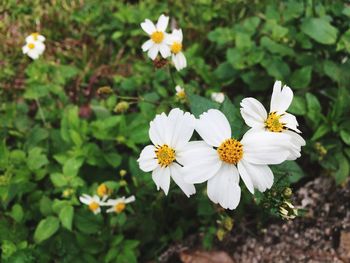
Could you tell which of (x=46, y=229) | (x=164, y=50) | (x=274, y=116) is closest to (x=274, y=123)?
(x=274, y=116)

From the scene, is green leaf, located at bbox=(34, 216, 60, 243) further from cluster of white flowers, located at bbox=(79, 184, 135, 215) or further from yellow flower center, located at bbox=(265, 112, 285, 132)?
yellow flower center, located at bbox=(265, 112, 285, 132)

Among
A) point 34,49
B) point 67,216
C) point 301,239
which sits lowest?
point 301,239

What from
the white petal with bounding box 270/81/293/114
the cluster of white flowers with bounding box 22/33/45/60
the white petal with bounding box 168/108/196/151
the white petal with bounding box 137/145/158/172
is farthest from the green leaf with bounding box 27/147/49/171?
the white petal with bounding box 270/81/293/114

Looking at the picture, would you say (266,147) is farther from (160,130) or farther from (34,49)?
(34,49)

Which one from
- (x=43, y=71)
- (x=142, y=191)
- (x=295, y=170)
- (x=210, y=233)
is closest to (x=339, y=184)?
(x=295, y=170)

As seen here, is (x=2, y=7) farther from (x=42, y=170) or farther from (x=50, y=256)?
(x=50, y=256)

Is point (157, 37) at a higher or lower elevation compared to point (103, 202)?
higher

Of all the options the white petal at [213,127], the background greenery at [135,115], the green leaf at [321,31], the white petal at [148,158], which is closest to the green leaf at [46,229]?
the background greenery at [135,115]
